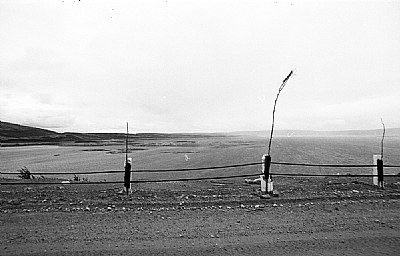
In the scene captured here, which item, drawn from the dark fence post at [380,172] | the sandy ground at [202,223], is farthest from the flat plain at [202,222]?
the dark fence post at [380,172]

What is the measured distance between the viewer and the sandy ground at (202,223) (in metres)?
5.00

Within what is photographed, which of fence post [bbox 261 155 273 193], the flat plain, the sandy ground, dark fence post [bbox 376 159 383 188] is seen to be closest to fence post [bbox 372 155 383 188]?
dark fence post [bbox 376 159 383 188]

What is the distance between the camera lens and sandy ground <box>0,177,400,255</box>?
5004 millimetres

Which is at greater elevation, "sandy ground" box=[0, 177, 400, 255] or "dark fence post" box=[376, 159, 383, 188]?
"dark fence post" box=[376, 159, 383, 188]

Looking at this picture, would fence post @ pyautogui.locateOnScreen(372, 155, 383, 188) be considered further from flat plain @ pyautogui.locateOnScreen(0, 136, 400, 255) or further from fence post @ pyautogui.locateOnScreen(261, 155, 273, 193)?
fence post @ pyautogui.locateOnScreen(261, 155, 273, 193)

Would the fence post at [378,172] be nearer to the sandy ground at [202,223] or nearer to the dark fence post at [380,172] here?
the dark fence post at [380,172]

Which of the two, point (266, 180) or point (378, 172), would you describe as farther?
point (378, 172)

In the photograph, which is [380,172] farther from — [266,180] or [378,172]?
[266,180]

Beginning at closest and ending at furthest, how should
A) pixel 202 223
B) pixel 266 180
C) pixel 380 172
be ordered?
1. pixel 202 223
2. pixel 266 180
3. pixel 380 172

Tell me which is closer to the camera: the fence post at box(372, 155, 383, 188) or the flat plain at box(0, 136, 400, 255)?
the flat plain at box(0, 136, 400, 255)

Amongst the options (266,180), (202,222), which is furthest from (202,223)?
(266,180)

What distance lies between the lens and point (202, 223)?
6336 mm

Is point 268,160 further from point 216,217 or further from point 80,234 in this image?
point 80,234

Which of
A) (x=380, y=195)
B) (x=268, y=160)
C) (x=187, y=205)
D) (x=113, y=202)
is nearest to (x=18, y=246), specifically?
(x=113, y=202)
